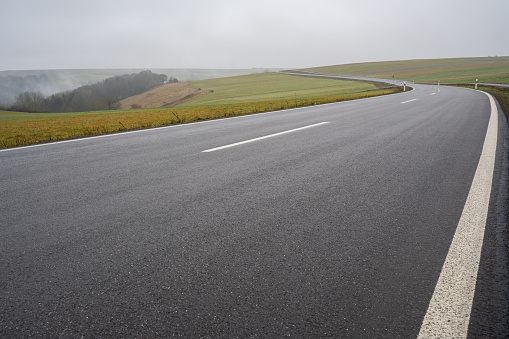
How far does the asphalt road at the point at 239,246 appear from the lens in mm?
1517

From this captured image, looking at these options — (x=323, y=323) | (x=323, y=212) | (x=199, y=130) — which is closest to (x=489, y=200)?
(x=323, y=212)

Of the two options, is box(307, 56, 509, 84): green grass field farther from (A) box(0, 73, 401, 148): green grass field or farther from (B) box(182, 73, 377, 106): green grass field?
(A) box(0, 73, 401, 148): green grass field

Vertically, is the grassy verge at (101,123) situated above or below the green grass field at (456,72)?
below


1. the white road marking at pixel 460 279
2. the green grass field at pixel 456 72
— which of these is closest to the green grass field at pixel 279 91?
the green grass field at pixel 456 72

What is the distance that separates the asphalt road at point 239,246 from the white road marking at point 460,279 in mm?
44

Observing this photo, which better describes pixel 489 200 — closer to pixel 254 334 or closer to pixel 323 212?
pixel 323 212

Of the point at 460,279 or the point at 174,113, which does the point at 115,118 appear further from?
the point at 460,279

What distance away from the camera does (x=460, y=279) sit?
1.80 meters

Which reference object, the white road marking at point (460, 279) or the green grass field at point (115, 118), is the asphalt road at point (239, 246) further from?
the green grass field at point (115, 118)

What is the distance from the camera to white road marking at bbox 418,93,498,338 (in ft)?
4.83

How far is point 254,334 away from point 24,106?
60906mm

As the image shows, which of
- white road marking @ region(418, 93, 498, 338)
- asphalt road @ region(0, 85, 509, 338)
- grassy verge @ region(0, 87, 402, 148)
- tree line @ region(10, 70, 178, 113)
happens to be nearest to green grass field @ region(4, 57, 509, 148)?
grassy verge @ region(0, 87, 402, 148)

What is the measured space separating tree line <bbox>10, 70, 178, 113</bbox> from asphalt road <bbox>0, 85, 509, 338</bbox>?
54.9 meters

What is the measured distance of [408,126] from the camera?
7.20 metres
